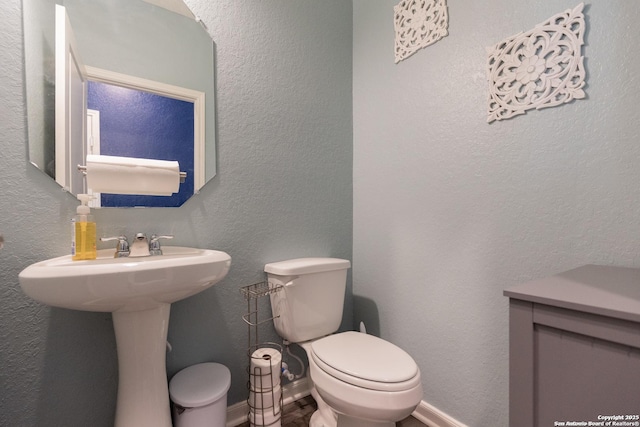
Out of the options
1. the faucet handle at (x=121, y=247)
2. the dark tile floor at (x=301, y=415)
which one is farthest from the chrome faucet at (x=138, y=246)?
the dark tile floor at (x=301, y=415)

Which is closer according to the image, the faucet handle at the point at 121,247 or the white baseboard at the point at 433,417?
the faucet handle at the point at 121,247

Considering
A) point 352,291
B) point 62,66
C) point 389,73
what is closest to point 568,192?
point 389,73

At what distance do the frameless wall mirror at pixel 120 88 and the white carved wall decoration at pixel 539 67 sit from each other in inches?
46.1

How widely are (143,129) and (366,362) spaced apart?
123 centimetres

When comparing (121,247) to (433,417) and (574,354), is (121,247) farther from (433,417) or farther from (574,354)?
(433,417)

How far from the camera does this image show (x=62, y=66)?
1.03 meters

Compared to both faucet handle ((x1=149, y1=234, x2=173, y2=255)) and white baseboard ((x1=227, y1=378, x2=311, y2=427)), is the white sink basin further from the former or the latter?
white baseboard ((x1=227, y1=378, x2=311, y2=427))

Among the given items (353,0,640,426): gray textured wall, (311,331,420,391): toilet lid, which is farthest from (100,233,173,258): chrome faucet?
(353,0,640,426): gray textured wall

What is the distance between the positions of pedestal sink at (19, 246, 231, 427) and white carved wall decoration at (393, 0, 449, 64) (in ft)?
4.26

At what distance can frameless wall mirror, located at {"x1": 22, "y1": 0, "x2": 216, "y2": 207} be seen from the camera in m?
1.00

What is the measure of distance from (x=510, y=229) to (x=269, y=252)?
1035 millimetres

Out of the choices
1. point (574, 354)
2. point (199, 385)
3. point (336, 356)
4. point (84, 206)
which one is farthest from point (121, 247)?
point (574, 354)

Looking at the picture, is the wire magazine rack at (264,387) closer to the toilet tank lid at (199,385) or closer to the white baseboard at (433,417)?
the toilet tank lid at (199,385)

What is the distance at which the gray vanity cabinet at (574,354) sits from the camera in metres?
0.49
